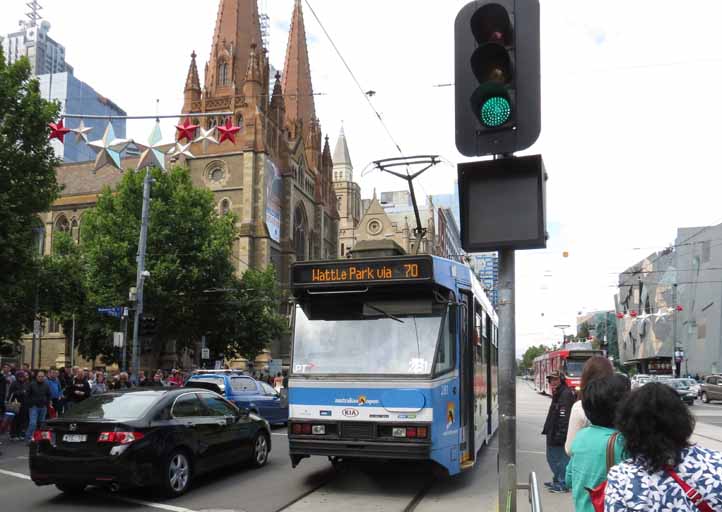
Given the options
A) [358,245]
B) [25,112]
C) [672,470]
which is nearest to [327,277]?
[358,245]

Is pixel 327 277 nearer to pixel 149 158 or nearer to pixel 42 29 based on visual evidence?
pixel 149 158

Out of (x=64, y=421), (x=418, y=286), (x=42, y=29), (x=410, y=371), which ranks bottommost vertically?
(x=64, y=421)

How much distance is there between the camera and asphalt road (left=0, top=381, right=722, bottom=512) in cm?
826

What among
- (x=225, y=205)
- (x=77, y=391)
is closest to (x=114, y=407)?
(x=77, y=391)

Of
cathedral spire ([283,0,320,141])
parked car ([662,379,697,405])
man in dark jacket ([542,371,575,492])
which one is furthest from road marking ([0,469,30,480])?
cathedral spire ([283,0,320,141])

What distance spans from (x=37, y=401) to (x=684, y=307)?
64577 millimetres

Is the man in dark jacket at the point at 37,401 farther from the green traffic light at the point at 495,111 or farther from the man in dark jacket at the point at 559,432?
the green traffic light at the point at 495,111

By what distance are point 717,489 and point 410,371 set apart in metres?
6.40

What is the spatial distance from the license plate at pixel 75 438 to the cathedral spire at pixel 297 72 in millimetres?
67917

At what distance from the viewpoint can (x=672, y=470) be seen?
8.34 ft

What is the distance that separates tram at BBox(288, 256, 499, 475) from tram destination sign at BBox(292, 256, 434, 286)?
1cm

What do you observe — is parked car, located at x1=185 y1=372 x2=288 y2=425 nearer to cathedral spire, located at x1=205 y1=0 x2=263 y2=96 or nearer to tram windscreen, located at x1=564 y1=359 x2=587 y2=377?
tram windscreen, located at x1=564 y1=359 x2=587 y2=377

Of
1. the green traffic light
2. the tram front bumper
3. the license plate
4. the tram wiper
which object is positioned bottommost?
the tram front bumper

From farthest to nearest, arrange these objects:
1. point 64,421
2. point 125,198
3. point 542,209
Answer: point 125,198, point 64,421, point 542,209
